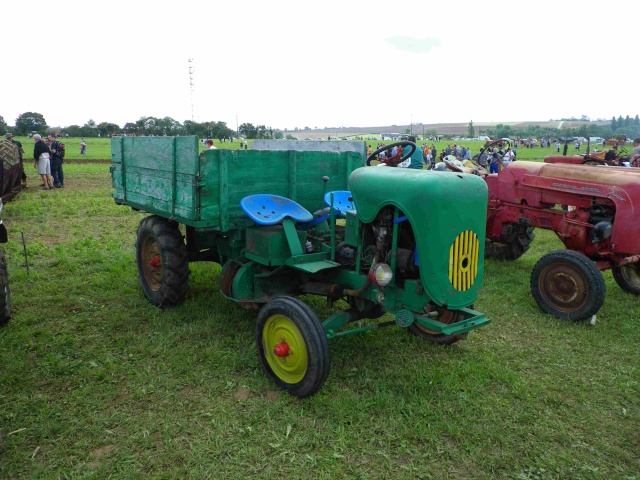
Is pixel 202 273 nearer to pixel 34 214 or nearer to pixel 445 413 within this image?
pixel 445 413

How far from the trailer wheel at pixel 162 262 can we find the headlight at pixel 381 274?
225cm

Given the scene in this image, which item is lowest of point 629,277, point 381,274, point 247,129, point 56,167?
point 629,277

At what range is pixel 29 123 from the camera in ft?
204

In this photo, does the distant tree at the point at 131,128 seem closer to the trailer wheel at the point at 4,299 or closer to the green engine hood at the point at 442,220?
the trailer wheel at the point at 4,299

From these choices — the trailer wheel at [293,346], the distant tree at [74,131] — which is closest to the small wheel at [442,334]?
the trailer wheel at [293,346]

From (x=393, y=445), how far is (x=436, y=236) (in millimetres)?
1296

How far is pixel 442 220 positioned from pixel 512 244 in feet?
15.0

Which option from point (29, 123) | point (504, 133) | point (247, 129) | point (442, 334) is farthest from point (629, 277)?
point (504, 133)

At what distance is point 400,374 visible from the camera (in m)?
3.62

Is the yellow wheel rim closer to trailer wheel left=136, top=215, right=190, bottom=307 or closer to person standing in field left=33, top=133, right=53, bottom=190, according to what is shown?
trailer wheel left=136, top=215, right=190, bottom=307

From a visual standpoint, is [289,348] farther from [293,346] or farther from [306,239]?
[306,239]

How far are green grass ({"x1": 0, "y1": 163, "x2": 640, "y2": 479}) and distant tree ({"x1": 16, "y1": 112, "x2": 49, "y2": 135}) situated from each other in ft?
221

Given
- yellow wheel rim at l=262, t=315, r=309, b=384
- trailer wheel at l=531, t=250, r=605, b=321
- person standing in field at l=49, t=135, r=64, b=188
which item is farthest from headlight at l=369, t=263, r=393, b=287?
person standing in field at l=49, t=135, r=64, b=188

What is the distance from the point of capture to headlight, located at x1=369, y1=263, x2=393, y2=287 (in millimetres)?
2996
